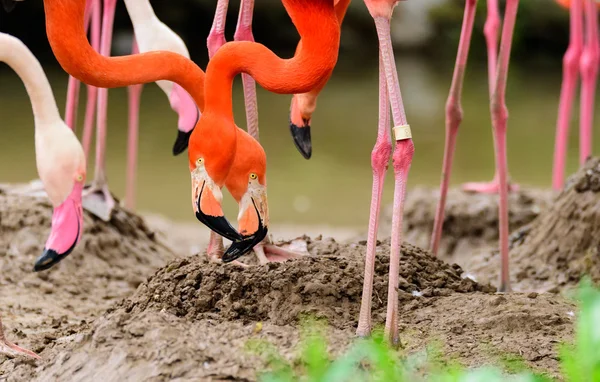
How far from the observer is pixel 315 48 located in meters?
2.62

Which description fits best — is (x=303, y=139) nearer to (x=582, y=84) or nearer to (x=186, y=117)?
(x=186, y=117)

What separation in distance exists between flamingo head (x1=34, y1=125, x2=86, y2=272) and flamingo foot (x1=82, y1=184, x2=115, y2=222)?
5.78ft

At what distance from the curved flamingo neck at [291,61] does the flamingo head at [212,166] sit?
0.06 meters

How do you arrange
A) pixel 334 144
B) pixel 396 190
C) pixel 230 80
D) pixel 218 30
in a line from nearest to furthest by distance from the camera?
1. pixel 396 190
2. pixel 230 80
3. pixel 218 30
4. pixel 334 144

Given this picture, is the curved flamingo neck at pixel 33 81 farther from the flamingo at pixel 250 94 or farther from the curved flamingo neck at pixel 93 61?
the flamingo at pixel 250 94

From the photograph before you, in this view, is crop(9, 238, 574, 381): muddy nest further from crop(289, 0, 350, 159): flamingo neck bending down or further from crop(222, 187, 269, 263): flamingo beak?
crop(289, 0, 350, 159): flamingo neck bending down

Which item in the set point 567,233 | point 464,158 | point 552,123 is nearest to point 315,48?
point 567,233

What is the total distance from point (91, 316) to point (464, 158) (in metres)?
5.26

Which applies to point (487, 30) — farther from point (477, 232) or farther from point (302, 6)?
point (302, 6)

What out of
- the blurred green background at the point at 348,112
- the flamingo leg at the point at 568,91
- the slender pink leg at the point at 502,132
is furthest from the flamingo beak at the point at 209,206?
the blurred green background at the point at 348,112

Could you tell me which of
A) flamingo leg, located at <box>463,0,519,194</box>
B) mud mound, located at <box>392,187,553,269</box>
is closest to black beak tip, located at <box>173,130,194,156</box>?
flamingo leg, located at <box>463,0,519,194</box>

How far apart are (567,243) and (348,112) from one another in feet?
21.5

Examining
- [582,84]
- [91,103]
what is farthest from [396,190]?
[582,84]

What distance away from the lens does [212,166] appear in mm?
2660
